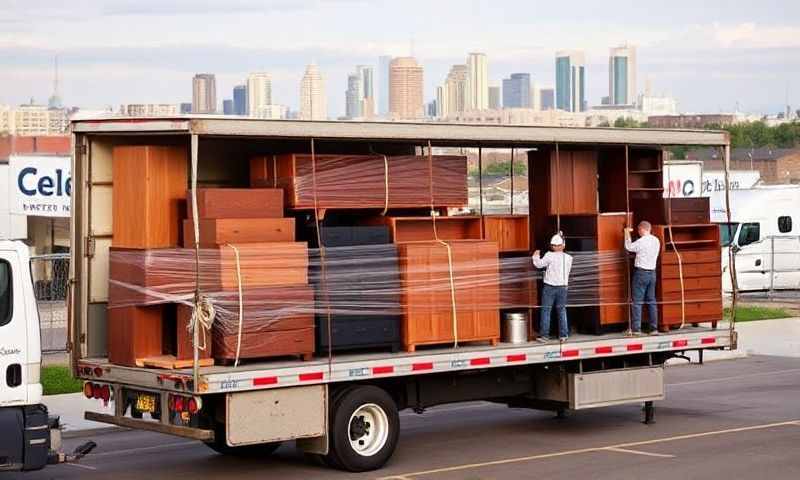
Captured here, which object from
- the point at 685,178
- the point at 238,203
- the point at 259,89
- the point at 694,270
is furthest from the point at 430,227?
the point at 259,89

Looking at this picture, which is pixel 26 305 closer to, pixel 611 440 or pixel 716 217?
pixel 611 440

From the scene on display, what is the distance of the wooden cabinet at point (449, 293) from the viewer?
14062 mm

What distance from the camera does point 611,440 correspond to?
15.6 metres

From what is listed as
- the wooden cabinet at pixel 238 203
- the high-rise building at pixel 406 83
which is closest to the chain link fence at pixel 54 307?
the wooden cabinet at pixel 238 203

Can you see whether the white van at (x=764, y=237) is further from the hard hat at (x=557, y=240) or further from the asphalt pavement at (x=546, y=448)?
the hard hat at (x=557, y=240)

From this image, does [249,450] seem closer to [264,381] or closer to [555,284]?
[264,381]

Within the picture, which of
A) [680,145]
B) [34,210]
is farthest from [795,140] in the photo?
[680,145]

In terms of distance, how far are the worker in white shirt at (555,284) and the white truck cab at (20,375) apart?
5.59m

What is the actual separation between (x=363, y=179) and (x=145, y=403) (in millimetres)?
2991

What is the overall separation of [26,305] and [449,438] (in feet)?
18.3

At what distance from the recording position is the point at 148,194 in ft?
42.9

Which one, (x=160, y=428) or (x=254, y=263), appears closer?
(x=160, y=428)

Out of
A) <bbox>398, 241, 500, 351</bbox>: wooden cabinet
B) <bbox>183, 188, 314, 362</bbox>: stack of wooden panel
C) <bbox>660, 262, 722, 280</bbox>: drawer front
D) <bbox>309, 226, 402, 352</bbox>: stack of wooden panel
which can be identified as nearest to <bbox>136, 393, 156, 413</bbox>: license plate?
<bbox>183, 188, 314, 362</bbox>: stack of wooden panel

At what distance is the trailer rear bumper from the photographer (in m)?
12.5
